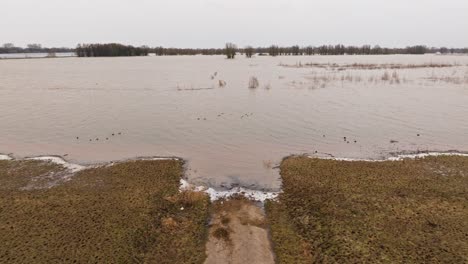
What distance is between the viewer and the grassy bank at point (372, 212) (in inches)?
279

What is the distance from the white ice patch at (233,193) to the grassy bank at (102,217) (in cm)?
40

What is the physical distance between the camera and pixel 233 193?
10469 millimetres

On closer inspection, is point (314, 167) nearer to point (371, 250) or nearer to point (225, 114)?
point (371, 250)

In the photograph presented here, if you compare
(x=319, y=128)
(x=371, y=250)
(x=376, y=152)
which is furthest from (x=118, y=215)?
(x=319, y=128)

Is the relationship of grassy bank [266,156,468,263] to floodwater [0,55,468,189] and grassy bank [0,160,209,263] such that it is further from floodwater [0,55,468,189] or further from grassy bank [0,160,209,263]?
grassy bank [0,160,209,263]

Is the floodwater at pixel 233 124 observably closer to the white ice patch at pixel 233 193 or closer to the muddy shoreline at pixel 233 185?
the muddy shoreline at pixel 233 185

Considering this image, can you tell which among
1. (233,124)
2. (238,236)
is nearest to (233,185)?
(238,236)

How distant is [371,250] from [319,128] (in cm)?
→ 1220

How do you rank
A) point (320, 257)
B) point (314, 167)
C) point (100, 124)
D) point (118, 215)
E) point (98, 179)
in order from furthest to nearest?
point (100, 124)
point (314, 167)
point (98, 179)
point (118, 215)
point (320, 257)

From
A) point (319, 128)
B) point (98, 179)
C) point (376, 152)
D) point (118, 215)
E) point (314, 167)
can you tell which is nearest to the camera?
point (118, 215)

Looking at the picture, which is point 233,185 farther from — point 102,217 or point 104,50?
point 104,50

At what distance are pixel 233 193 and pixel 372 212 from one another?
4.50 metres

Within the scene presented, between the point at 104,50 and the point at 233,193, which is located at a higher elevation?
the point at 104,50

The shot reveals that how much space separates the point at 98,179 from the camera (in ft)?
37.5
